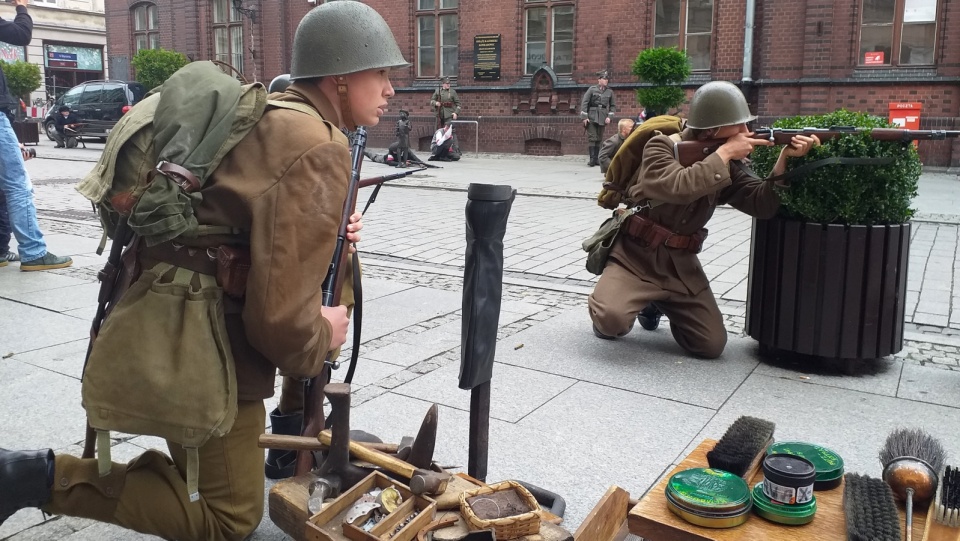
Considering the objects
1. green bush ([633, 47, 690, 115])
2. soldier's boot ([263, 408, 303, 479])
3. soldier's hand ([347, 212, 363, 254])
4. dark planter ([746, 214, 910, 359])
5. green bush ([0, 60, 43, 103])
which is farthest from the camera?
green bush ([0, 60, 43, 103])

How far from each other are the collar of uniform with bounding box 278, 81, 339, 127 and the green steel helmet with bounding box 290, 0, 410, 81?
40 millimetres

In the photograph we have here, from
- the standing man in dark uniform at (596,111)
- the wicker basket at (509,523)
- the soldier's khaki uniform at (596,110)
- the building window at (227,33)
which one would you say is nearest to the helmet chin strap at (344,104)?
the wicker basket at (509,523)

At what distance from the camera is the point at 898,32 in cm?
1702

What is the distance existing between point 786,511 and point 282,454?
6.09 feet

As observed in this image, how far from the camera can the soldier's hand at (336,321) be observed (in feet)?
8.01

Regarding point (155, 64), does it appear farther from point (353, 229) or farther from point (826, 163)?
point (353, 229)

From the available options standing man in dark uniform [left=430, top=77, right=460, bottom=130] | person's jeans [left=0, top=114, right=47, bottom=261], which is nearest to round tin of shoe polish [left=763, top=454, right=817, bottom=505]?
person's jeans [left=0, top=114, right=47, bottom=261]

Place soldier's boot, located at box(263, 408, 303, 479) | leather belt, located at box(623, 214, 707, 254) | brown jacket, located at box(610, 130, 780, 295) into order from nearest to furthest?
soldier's boot, located at box(263, 408, 303, 479) < brown jacket, located at box(610, 130, 780, 295) < leather belt, located at box(623, 214, 707, 254)

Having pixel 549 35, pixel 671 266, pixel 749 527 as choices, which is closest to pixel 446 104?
pixel 549 35

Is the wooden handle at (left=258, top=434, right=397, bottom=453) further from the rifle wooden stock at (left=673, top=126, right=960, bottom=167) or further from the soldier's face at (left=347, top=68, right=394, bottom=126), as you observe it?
the rifle wooden stock at (left=673, top=126, right=960, bottom=167)

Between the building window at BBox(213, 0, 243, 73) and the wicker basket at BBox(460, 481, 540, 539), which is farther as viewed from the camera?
the building window at BBox(213, 0, 243, 73)

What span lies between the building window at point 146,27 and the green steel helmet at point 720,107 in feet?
97.2

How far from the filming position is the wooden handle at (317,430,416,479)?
2.41 metres

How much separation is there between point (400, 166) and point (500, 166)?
2.32m
